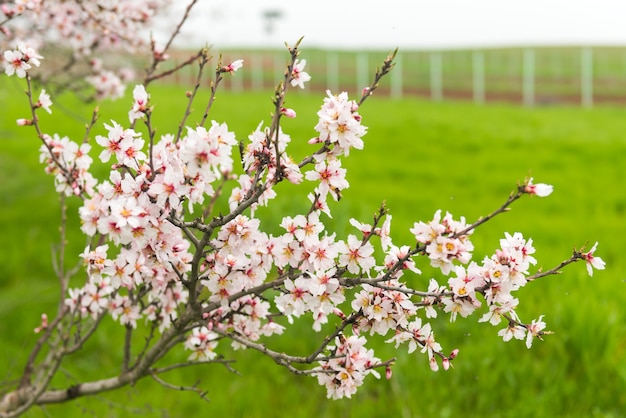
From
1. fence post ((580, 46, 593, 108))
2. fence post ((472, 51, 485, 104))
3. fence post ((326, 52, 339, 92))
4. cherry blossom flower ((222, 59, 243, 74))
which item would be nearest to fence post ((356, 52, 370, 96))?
fence post ((326, 52, 339, 92))

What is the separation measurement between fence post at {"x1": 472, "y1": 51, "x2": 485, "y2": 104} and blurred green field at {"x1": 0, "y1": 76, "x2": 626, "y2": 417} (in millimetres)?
17602

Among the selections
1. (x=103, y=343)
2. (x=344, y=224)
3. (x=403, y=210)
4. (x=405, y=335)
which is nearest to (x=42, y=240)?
(x=103, y=343)

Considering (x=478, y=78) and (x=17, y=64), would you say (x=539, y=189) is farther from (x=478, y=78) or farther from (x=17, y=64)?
(x=478, y=78)

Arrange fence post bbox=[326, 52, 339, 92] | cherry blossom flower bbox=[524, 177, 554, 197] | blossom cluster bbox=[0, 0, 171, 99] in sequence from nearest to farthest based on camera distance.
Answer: cherry blossom flower bbox=[524, 177, 554, 197] < blossom cluster bbox=[0, 0, 171, 99] < fence post bbox=[326, 52, 339, 92]

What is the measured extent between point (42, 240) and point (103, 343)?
2503 millimetres

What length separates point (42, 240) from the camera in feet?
23.8

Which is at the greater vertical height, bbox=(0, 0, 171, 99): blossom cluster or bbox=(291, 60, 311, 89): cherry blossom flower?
bbox=(0, 0, 171, 99): blossom cluster

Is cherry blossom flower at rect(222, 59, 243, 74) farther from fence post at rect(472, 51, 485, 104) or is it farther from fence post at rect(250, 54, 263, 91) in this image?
fence post at rect(250, 54, 263, 91)

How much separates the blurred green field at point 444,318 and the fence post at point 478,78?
57.7 ft

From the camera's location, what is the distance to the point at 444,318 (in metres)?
4.96

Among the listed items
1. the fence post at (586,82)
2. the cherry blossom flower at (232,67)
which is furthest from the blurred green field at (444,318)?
the fence post at (586,82)

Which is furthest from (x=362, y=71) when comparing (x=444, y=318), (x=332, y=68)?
(x=444, y=318)

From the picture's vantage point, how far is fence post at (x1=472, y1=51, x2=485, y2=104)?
1267 inches

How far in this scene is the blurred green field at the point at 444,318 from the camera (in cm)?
413
